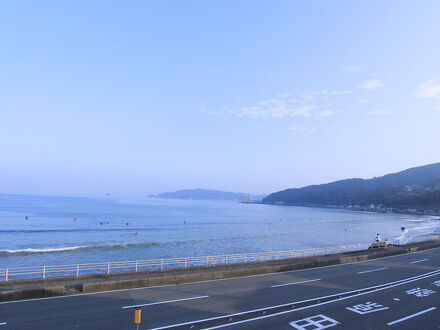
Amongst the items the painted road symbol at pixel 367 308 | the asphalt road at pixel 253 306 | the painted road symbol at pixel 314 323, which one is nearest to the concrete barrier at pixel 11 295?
the asphalt road at pixel 253 306

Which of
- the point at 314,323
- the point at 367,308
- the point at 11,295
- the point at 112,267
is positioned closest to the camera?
the point at 314,323

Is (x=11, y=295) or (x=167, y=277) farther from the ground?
(x=11, y=295)

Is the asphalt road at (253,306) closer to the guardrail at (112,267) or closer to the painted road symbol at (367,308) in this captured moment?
the painted road symbol at (367,308)

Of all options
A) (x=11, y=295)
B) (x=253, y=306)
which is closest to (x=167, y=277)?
(x=253, y=306)

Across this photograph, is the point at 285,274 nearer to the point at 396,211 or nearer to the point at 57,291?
the point at 57,291

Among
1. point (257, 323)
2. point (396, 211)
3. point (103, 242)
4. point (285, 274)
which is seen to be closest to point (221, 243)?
point (103, 242)

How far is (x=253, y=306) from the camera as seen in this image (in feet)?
31.3

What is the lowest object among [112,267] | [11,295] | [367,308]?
[367,308]

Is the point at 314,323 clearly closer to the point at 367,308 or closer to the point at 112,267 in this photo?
the point at 367,308

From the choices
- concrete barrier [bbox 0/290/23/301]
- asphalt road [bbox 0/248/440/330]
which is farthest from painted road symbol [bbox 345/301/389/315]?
concrete barrier [bbox 0/290/23/301]

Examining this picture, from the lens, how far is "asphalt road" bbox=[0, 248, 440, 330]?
8.07m

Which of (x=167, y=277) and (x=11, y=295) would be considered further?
(x=167, y=277)

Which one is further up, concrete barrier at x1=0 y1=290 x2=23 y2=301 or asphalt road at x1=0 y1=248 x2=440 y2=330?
concrete barrier at x1=0 y1=290 x2=23 y2=301

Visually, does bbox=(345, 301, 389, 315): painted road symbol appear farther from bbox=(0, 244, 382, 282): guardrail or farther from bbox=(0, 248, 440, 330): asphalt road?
bbox=(0, 244, 382, 282): guardrail
